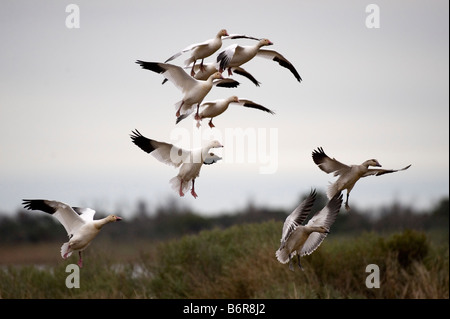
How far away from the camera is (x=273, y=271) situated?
26.2m

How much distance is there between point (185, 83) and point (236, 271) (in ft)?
73.0

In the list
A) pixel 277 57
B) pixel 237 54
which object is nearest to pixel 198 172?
pixel 237 54

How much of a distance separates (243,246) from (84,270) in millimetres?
5834

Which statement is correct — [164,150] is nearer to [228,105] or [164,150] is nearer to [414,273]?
[228,105]

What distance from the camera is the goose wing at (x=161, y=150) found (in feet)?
18.9

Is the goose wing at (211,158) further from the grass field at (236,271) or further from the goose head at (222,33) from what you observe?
the grass field at (236,271)

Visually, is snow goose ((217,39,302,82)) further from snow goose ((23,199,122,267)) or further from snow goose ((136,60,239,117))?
snow goose ((23,199,122,267))

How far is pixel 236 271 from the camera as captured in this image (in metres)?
27.7

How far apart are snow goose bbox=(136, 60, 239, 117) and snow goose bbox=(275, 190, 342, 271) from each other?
1.10 metres

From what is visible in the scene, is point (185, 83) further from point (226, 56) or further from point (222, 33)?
point (222, 33)

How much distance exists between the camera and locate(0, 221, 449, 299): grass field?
26547 mm

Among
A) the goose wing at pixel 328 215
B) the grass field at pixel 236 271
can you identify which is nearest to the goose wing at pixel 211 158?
the goose wing at pixel 328 215

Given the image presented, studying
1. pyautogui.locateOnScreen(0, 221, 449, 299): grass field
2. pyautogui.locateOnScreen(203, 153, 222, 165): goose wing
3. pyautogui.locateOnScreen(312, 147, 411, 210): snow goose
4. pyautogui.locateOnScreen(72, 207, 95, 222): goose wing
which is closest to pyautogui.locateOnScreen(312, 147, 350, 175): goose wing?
pyautogui.locateOnScreen(312, 147, 411, 210): snow goose
